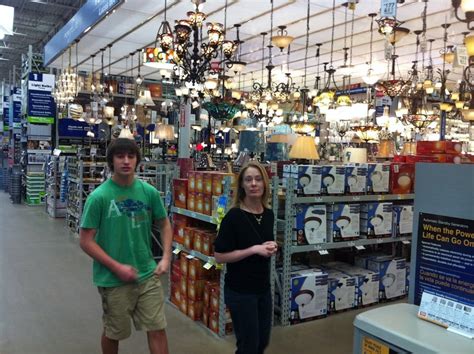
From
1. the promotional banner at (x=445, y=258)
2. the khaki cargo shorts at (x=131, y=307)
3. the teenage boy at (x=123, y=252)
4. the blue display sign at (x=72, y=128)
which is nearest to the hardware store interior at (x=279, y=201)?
the promotional banner at (x=445, y=258)

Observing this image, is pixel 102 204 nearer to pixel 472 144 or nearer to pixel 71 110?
pixel 71 110

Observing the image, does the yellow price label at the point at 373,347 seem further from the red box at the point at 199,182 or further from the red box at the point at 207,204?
the red box at the point at 199,182

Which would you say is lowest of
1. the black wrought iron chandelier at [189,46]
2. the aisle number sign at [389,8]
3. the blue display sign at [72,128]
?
the blue display sign at [72,128]

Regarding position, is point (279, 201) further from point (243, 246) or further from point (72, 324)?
point (72, 324)

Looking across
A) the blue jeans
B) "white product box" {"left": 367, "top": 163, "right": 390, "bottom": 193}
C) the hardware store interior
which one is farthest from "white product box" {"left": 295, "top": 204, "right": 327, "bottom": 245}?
Result: the blue jeans

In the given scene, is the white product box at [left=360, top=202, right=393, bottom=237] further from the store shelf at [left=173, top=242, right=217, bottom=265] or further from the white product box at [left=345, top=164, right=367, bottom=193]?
the store shelf at [left=173, top=242, right=217, bottom=265]

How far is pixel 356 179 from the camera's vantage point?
4.38m

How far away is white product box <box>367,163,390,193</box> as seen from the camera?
14.8 feet

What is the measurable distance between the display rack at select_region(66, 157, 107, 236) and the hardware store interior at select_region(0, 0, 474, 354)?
0.19 ft

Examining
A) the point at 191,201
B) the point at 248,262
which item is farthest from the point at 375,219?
the point at 248,262

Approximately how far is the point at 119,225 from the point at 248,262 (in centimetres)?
75

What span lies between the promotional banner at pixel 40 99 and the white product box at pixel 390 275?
11.1 metres

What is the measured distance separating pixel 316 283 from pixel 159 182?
12.0 ft

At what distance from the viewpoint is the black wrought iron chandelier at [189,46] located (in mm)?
5727
